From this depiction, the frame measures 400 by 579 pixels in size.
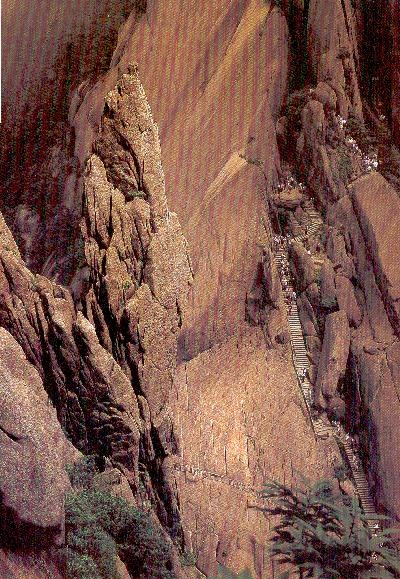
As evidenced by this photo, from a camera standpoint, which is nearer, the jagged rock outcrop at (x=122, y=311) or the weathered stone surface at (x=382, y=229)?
the weathered stone surface at (x=382, y=229)

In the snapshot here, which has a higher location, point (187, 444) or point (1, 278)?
point (1, 278)

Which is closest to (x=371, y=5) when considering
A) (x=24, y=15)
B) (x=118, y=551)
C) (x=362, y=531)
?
(x=24, y=15)

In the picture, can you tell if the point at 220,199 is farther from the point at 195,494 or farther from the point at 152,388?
the point at 195,494

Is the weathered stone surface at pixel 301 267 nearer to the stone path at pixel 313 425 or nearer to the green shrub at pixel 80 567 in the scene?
the stone path at pixel 313 425

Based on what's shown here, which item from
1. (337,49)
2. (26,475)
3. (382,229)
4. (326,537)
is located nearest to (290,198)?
(382,229)

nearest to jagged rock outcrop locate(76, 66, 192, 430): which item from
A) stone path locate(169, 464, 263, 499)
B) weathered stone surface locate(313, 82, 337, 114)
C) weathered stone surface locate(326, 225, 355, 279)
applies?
stone path locate(169, 464, 263, 499)

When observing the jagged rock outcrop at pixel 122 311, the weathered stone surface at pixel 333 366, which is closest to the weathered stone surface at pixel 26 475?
the jagged rock outcrop at pixel 122 311

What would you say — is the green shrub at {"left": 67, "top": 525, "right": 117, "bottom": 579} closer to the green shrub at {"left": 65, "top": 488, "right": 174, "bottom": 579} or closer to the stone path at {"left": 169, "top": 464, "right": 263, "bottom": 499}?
the green shrub at {"left": 65, "top": 488, "right": 174, "bottom": 579}
